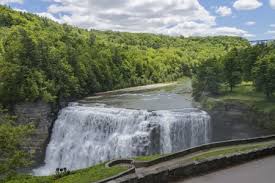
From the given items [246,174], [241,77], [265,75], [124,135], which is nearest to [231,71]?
[241,77]

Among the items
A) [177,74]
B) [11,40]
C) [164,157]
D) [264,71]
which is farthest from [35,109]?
[177,74]

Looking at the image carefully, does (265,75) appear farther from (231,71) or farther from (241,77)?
(231,71)

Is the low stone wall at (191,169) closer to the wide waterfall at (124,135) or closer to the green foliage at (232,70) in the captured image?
the wide waterfall at (124,135)

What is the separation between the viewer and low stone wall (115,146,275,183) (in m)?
10.7

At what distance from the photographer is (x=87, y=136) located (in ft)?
136

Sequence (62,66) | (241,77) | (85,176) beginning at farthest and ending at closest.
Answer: (62,66), (241,77), (85,176)

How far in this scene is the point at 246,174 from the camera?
1201cm

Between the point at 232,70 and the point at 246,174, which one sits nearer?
the point at 246,174

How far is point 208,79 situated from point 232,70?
2.89 metres

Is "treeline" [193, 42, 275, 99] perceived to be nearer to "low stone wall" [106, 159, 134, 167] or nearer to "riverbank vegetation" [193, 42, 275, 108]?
"riverbank vegetation" [193, 42, 275, 108]

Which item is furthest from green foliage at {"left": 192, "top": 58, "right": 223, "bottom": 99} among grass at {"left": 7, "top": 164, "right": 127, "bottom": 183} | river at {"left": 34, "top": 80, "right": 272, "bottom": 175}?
grass at {"left": 7, "top": 164, "right": 127, "bottom": 183}

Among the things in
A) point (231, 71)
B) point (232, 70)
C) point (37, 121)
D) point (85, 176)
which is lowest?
point (37, 121)

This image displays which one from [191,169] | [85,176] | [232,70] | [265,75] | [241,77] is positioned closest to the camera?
[191,169]

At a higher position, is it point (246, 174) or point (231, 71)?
point (231, 71)
